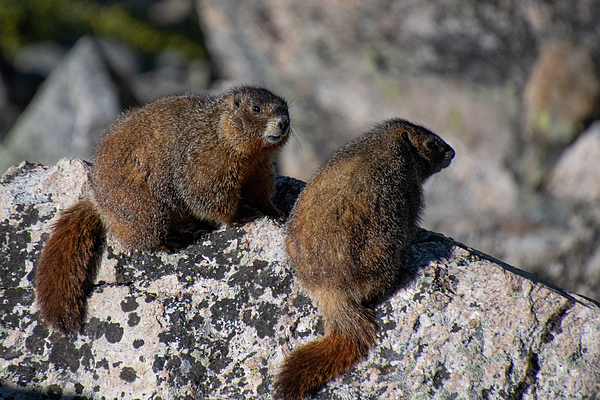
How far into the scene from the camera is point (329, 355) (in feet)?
15.2

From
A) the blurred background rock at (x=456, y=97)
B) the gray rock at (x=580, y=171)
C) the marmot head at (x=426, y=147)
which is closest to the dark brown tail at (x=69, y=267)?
the marmot head at (x=426, y=147)

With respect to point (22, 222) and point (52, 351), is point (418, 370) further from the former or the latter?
point (22, 222)

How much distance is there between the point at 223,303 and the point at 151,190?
155cm

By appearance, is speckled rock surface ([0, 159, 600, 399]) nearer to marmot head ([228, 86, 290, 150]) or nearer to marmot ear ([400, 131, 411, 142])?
marmot head ([228, 86, 290, 150])

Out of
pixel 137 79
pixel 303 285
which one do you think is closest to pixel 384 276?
pixel 303 285

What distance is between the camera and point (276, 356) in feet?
15.6

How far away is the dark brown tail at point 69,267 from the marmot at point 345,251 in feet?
6.73

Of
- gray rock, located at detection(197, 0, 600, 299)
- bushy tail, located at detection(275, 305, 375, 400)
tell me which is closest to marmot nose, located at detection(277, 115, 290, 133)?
bushy tail, located at detection(275, 305, 375, 400)

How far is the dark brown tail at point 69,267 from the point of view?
16.5 ft

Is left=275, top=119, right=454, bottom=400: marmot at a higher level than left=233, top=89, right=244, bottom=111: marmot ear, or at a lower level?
lower

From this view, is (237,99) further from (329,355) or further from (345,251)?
(329,355)

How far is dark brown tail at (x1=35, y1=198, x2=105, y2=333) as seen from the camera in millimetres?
5023

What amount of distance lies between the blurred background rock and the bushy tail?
23.1 ft

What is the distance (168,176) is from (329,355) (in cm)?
262
